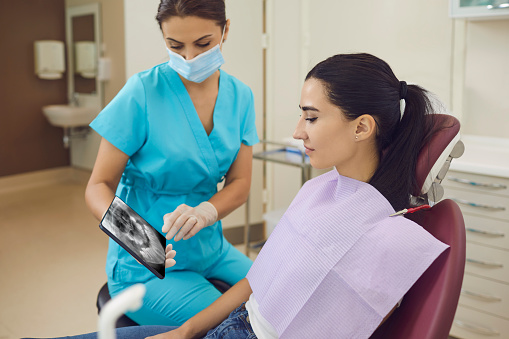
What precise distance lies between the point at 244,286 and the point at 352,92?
1.72 ft

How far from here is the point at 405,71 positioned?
2811mm

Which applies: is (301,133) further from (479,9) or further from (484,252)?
(479,9)

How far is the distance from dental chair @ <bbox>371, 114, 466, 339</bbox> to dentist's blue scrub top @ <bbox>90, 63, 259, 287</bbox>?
25.3 inches

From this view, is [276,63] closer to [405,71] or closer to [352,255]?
[405,71]

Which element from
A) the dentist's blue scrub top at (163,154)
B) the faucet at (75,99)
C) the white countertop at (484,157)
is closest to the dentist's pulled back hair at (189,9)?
the dentist's blue scrub top at (163,154)

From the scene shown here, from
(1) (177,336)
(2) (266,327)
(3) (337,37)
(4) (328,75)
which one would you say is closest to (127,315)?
(1) (177,336)

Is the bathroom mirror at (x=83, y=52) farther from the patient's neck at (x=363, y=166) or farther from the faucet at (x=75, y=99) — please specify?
the patient's neck at (x=363, y=166)

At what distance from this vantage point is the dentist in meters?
1.36

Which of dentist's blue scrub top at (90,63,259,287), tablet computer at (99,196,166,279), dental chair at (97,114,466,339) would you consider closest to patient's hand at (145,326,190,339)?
tablet computer at (99,196,166,279)

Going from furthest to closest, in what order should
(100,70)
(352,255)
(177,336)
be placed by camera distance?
(100,70), (177,336), (352,255)

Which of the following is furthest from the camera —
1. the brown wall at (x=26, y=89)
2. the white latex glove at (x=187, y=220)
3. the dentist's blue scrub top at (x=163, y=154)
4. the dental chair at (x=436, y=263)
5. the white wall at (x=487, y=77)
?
the brown wall at (x=26, y=89)

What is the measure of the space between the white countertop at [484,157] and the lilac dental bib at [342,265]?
1.17 metres

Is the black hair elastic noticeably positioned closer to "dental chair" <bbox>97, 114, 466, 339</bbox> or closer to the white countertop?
"dental chair" <bbox>97, 114, 466, 339</bbox>

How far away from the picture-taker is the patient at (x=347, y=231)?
3.15ft
